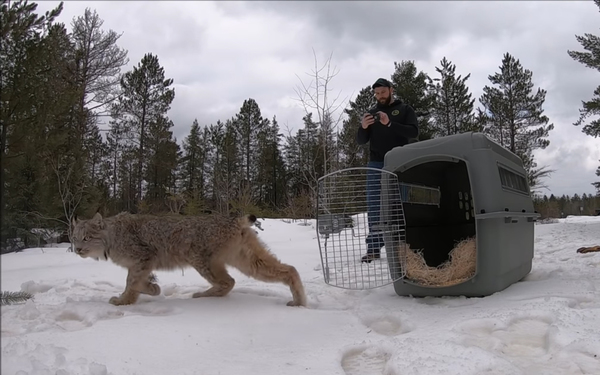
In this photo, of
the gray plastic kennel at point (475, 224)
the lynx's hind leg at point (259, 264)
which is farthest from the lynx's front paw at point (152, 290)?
the gray plastic kennel at point (475, 224)

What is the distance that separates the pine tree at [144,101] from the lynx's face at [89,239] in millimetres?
24612

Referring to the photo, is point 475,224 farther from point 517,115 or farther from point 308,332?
point 517,115

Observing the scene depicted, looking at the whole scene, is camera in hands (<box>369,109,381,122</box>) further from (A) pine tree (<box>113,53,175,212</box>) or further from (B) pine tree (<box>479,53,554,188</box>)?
(A) pine tree (<box>113,53,175,212</box>)

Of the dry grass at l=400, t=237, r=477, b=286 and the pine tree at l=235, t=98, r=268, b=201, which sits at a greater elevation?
the pine tree at l=235, t=98, r=268, b=201

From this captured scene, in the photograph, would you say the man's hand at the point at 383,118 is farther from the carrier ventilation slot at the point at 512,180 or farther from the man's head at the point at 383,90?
the carrier ventilation slot at the point at 512,180

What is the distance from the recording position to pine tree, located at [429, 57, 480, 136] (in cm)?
2361

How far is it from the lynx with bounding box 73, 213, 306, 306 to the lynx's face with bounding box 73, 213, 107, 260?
142 millimetres

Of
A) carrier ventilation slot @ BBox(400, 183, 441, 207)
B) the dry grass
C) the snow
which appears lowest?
the snow

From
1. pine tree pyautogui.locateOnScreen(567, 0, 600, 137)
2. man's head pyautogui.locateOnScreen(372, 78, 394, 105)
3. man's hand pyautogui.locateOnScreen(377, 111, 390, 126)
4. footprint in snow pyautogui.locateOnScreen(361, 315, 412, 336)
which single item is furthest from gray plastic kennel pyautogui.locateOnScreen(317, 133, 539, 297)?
pine tree pyautogui.locateOnScreen(567, 0, 600, 137)

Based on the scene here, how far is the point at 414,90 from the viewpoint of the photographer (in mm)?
22172

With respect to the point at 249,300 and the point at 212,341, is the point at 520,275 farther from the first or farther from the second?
the point at 212,341

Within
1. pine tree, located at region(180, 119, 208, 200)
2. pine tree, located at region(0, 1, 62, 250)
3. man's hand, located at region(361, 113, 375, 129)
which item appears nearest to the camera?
pine tree, located at region(0, 1, 62, 250)

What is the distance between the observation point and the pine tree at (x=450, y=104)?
23609 mm

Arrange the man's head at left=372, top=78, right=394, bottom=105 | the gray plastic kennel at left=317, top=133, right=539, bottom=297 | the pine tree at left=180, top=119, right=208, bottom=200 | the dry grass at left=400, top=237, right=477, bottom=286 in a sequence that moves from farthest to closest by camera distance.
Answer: the pine tree at left=180, top=119, right=208, bottom=200 → the man's head at left=372, top=78, right=394, bottom=105 → the dry grass at left=400, top=237, right=477, bottom=286 → the gray plastic kennel at left=317, top=133, right=539, bottom=297
